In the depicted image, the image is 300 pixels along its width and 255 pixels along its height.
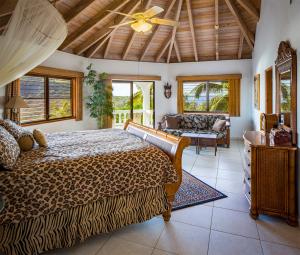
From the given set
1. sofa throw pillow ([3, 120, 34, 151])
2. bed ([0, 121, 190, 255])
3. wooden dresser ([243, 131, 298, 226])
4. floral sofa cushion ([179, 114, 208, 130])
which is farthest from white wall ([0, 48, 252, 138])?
wooden dresser ([243, 131, 298, 226])

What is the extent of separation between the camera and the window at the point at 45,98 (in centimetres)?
505

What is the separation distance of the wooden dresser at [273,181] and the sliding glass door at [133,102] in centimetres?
539

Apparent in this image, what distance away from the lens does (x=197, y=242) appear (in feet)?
7.02

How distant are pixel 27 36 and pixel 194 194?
273 centimetres

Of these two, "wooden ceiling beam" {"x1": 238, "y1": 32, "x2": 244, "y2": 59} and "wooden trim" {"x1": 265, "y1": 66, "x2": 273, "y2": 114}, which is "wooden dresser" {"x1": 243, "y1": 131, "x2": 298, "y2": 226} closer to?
"wooden trim" {"x1": 265, "y1": 66, "x2": 273, "y2": 114}

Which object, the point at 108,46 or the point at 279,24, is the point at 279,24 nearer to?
the point at 279,24

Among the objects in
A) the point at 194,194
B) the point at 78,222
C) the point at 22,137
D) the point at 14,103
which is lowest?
the point at 194,194

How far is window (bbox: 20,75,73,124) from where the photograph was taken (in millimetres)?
5047

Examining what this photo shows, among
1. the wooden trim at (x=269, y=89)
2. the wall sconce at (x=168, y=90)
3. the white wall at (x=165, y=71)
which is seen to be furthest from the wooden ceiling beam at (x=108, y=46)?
the wooden trim at (x=269, y=89)

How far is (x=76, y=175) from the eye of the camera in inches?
77.4

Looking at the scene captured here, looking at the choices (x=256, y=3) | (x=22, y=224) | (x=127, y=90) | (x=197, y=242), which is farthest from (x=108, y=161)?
(x=127, y=90)

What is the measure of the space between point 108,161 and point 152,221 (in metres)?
0.91

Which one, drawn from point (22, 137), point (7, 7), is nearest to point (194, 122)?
point (22, 137)

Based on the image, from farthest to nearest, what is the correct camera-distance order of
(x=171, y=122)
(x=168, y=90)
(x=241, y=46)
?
(x=168, y=90)
(x=171, y=122)
(x=241, y=46)
